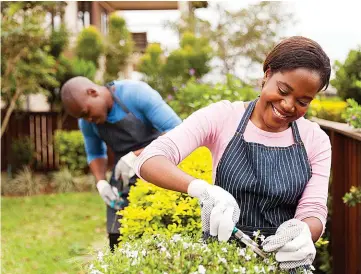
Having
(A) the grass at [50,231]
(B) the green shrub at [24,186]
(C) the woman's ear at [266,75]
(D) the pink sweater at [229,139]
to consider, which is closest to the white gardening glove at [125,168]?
(A) the grass at [50,231]

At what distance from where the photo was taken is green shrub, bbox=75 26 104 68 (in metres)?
14.9

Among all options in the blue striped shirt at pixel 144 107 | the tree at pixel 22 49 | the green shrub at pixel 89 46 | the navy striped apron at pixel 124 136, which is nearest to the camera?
the blue striped shirt at pixel 144 107

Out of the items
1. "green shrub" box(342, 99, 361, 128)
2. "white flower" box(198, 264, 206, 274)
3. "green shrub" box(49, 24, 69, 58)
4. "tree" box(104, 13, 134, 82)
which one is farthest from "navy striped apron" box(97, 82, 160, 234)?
"tree" box(104, 13, 134, 82)

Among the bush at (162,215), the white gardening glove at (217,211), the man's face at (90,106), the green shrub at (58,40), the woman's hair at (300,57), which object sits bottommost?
the bush at (162,215)

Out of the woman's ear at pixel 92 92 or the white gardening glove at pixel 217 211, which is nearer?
the white gardening glove at pixel 217 211

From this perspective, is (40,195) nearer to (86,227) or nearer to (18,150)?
(18,150)

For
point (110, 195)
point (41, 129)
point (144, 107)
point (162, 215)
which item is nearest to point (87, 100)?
point (144, 107)

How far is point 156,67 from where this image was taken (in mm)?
15508

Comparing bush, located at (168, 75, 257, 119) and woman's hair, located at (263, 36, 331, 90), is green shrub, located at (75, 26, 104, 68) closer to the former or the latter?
bush, located at (168, 75, 257, 119)

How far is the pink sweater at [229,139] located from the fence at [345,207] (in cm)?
134

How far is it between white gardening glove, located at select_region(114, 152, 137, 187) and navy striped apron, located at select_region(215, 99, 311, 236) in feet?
5.41

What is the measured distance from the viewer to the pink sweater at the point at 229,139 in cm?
217

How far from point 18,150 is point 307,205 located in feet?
36.5

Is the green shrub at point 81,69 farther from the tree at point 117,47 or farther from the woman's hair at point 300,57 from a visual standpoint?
the woman's hair at point 300,57
